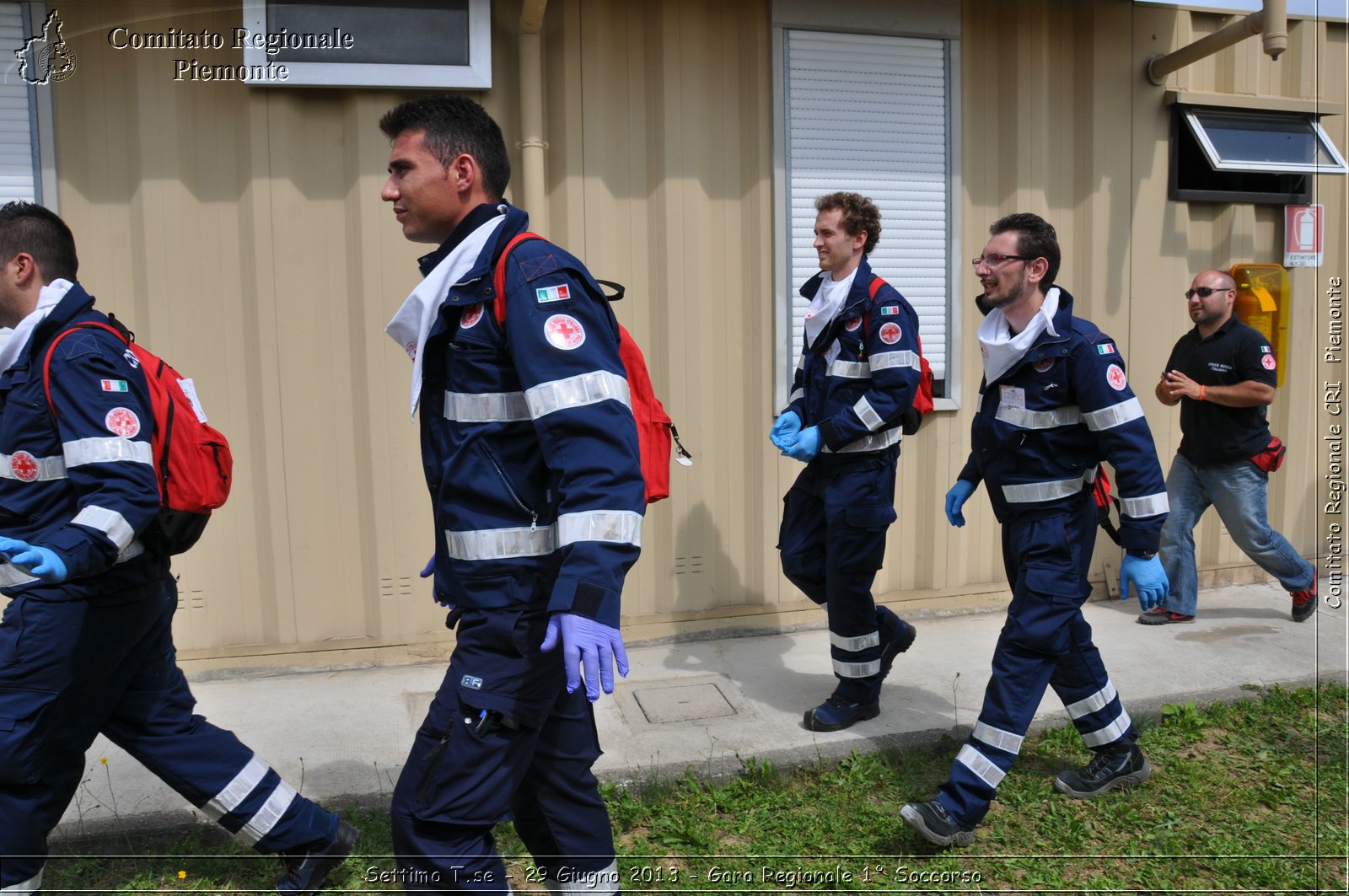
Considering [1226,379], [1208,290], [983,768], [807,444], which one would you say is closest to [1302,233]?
[1208,290]

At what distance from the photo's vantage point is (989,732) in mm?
3705

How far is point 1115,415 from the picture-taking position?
3.71m

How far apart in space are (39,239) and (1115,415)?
11.8 feet

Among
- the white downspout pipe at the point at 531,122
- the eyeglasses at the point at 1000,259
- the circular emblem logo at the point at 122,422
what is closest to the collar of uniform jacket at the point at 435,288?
the circular emblem logo at the point at 122,422

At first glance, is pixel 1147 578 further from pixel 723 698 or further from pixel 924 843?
pixel 723 698

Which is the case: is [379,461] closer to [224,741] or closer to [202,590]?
[202,590]

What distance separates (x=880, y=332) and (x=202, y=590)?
11.9 feet

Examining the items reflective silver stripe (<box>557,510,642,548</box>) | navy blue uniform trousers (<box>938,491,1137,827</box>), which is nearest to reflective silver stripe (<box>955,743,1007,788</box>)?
navy blue uniform trousers (<box>938,491,1137,827</box>)

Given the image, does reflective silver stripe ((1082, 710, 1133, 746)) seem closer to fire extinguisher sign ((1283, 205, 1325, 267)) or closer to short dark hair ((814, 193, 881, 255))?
short dark hair ((814, 193, 881, 255))

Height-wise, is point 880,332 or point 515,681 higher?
point 880,332

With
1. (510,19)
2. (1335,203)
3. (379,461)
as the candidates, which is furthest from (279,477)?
(1335,203)

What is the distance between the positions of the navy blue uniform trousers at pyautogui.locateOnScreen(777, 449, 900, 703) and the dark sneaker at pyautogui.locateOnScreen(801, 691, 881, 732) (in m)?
0.03

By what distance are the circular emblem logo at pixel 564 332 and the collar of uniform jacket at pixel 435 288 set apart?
0.79ft

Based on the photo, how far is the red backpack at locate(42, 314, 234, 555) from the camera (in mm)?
3137
